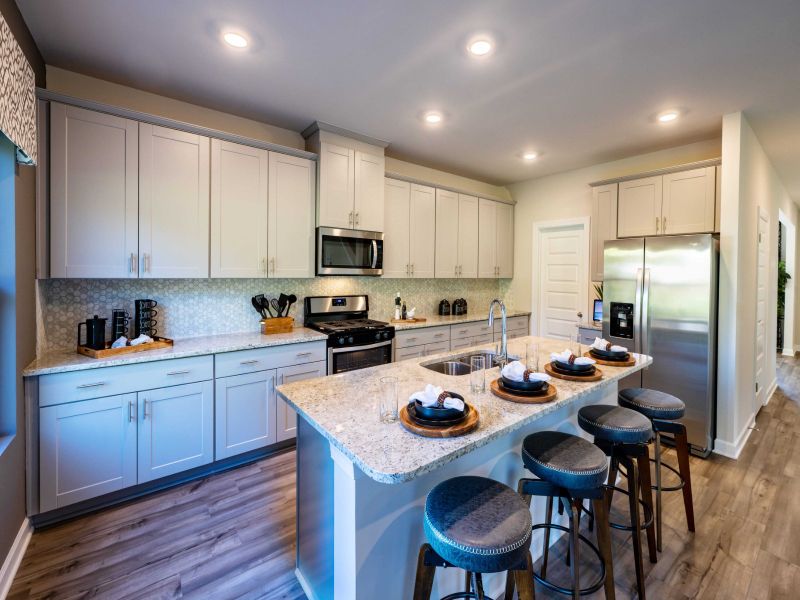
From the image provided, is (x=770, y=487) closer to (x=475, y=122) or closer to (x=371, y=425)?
(x=371, y=425)

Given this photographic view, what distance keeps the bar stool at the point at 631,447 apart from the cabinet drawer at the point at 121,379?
2.54m

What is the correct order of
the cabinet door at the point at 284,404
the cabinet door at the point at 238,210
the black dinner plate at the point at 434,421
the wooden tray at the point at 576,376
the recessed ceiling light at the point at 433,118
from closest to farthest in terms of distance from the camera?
the black dinner plate at the point at 434,421 → the wooden tray at the point at 576,376 → the cabinet door at the point at 238,210 → the cabinet door at the point at 284,404 → the recessed ceiling light at the point at 433,118

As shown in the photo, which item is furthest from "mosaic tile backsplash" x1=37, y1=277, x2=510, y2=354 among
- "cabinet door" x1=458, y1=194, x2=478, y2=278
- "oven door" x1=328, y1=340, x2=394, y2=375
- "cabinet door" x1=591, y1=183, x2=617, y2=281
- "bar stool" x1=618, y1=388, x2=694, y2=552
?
"bar stool" x1=618, y1=388, x2=694, y2=552

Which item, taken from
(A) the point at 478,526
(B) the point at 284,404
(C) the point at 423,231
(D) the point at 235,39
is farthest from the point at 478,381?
(C) the point at 423,231

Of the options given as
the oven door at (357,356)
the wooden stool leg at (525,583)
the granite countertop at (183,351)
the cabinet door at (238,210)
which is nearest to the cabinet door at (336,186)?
the cabinet door at (238,210)

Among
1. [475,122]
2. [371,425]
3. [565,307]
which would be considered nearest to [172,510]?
[371,425]

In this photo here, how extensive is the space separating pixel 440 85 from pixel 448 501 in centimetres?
264

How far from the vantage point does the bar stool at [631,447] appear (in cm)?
172

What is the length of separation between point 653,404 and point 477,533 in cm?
163

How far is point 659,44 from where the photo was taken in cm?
211

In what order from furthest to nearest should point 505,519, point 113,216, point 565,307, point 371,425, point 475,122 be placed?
point 565,307 → point 475,122 → point 113,216 → point 371,425 → point 505,519

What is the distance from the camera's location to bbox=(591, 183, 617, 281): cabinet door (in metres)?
3.96

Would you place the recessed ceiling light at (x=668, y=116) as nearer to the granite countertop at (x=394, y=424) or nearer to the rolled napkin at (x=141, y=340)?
the granite countertop at (x=394, y=424)

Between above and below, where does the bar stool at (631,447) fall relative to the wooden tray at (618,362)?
below
